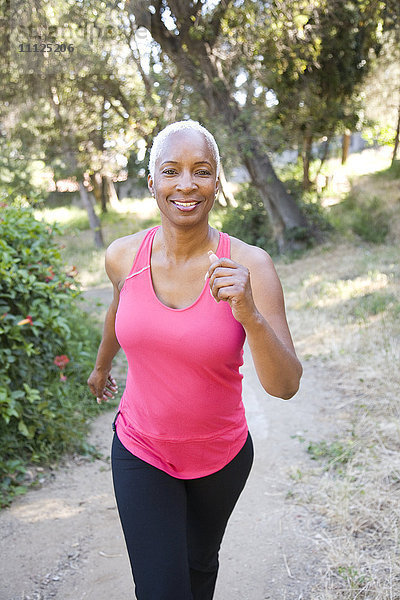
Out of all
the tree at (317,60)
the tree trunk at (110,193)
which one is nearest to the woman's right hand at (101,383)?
the tree at (317,60)

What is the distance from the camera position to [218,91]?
1209 centimetres

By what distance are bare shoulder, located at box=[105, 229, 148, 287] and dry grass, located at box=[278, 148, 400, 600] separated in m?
1.78

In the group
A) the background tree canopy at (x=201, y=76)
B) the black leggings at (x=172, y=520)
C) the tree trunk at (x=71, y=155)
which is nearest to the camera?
the black leggings at (x=172, y=520)

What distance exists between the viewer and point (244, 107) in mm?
13102

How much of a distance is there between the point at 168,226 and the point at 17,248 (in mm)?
2563

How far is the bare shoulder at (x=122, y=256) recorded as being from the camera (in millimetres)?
2230

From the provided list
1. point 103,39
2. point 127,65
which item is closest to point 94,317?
point 103,39

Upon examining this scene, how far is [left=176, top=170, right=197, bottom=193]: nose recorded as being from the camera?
6.52ft

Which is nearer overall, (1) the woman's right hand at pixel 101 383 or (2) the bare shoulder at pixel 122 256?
(2) the bare shoulder at pixel 122 256

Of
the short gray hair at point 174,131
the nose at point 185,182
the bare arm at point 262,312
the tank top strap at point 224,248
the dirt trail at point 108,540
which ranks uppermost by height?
the short gray hair at point 174,131

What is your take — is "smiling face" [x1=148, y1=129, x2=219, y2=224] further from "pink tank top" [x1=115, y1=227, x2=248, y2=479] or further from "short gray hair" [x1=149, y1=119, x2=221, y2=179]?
"pink tank top" [x1=115, y1=227, x2=248, y2=479]

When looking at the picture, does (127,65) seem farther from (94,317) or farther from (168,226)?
(168,226)

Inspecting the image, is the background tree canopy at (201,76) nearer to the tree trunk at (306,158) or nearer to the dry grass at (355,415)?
the tree trunk at (306,158)

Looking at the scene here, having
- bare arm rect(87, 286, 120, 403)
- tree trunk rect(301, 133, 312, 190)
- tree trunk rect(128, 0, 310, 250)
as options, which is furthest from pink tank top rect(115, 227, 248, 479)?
tree trunk rect(301, 133, 312, 190)
